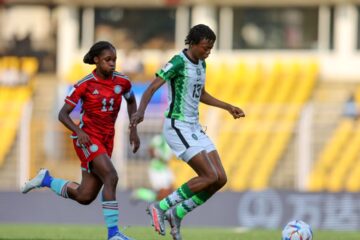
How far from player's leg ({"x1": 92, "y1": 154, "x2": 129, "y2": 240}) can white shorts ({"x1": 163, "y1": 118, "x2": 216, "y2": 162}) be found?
2.30ft

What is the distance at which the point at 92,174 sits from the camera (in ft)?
36.0

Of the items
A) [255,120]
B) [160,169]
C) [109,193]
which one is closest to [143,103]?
[109,193]

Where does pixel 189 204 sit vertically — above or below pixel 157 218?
above

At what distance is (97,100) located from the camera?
35.2 ft

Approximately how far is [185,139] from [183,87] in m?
0.54

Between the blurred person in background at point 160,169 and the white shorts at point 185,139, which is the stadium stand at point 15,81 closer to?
the blurred person in background at point 160,169

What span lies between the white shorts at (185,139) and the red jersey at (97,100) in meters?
0.59

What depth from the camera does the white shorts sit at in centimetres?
1076

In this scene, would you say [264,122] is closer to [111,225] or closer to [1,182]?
[1,182]

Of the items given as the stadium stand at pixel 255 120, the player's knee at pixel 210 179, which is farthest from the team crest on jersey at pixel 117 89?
the stadium stand at pixel 255 120

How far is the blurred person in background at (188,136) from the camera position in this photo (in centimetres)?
1069

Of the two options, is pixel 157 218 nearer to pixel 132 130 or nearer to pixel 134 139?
pixel 134 139

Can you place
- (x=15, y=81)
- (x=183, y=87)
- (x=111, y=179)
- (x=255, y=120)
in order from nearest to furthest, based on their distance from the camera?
(x=111, y=179) → (x=183, y=87) → (x=255, y=120) → (x=15, y=81)

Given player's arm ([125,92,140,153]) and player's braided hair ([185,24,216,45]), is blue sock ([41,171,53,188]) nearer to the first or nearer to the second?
player's arm ([125,92,140,153])
